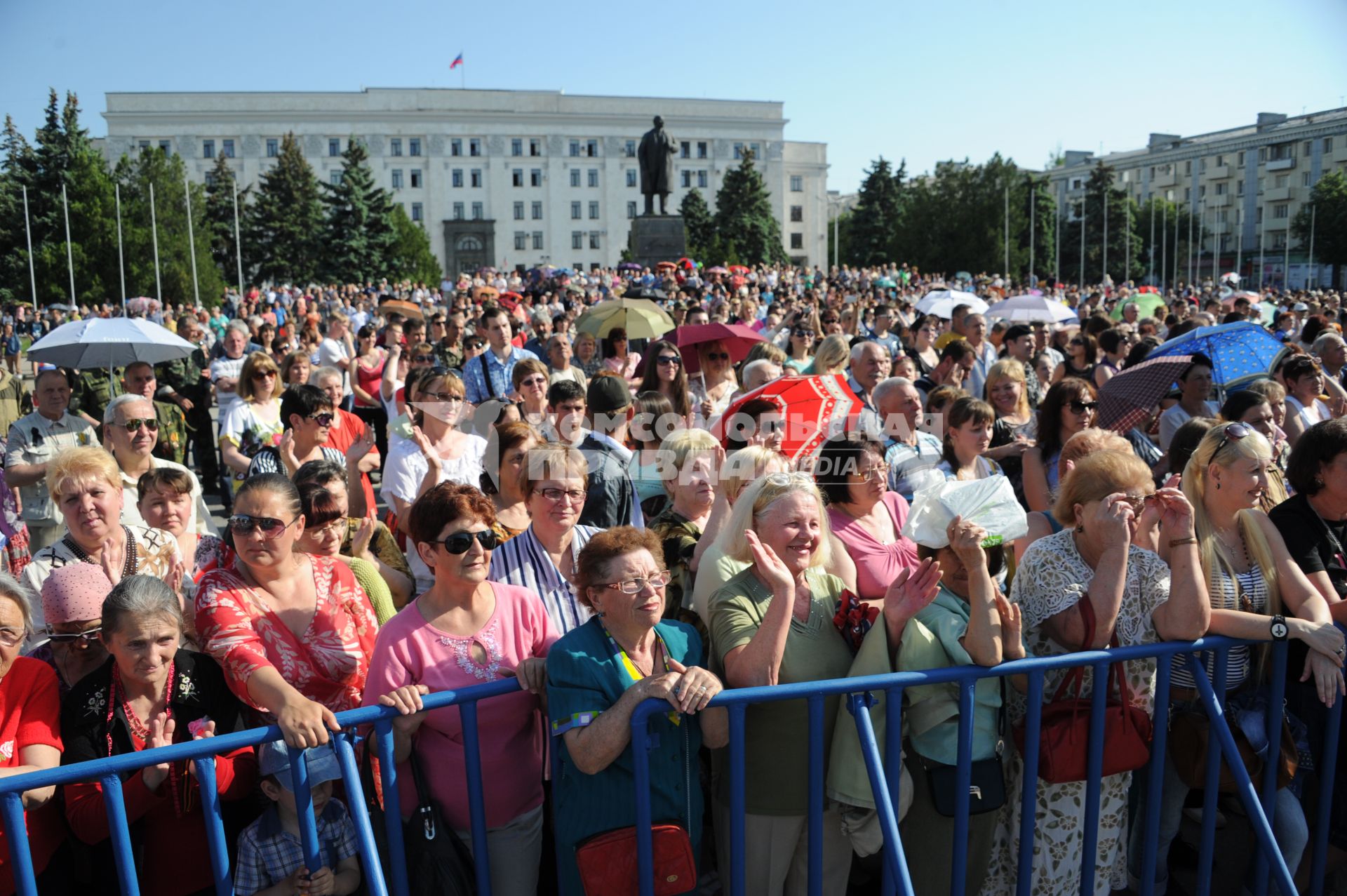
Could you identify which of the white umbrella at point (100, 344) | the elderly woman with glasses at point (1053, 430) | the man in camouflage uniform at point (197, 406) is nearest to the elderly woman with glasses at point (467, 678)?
the elderly woman with glasses at point (1053, 430)

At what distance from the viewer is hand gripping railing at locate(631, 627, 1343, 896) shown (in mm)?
2904

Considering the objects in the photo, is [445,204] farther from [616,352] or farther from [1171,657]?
[1171,657]

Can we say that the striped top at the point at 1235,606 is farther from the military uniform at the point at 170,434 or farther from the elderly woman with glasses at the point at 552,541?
the military uniform at the point at 170,434

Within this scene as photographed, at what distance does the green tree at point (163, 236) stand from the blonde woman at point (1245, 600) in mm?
42348

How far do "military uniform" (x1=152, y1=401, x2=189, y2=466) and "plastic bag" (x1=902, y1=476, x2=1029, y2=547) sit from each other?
6.26 metres

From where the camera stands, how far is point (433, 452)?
522 cm

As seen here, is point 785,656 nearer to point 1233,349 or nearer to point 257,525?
point 257,525

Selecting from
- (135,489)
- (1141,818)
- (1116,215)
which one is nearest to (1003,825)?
(1141,818)

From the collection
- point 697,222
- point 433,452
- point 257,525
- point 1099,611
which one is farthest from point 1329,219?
point 257,525

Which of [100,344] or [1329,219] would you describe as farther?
[1329,219]

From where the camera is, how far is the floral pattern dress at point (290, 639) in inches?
120

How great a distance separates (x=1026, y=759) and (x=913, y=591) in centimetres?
64

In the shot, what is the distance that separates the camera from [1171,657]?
131 inches

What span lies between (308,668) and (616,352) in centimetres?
685
